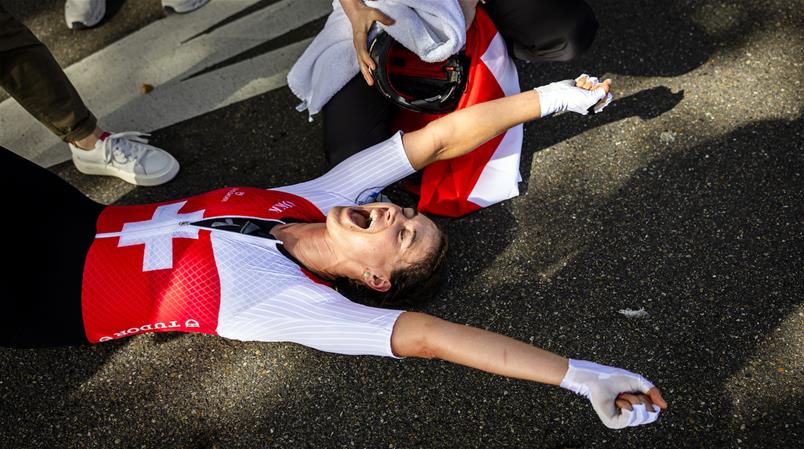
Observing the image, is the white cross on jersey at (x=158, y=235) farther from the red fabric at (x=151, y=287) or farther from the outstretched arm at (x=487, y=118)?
the outstretched arm at (x=487, y=118)

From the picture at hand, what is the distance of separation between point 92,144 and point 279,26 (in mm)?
1263

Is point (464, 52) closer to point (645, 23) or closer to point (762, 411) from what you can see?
point (645, 23)

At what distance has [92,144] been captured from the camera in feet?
9.85

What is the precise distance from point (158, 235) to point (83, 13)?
6.49 ft

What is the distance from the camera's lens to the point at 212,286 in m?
2.23

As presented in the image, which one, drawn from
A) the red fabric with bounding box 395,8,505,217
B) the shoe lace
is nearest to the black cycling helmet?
the red fabric with bounding box 395,8,505,217

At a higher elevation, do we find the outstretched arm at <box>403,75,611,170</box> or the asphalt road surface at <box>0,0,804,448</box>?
the outstretched arm at <box>403,75,611,170</box>

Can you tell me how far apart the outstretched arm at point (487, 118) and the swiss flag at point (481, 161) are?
198 millimetres

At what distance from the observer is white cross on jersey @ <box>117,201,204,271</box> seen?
89.4 inches

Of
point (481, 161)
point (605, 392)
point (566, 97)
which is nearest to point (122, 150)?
point (481, 161)

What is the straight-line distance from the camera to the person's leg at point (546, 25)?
2.82m

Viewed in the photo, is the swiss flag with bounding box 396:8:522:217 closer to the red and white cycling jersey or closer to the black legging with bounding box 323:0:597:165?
the black legging with bounding box 323:0:597:165

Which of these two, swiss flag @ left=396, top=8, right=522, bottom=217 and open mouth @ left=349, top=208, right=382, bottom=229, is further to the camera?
swiss flag @ left=396, top=8, right=522, bottom=217

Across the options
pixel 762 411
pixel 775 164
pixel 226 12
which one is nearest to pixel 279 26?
pixel 226 12
